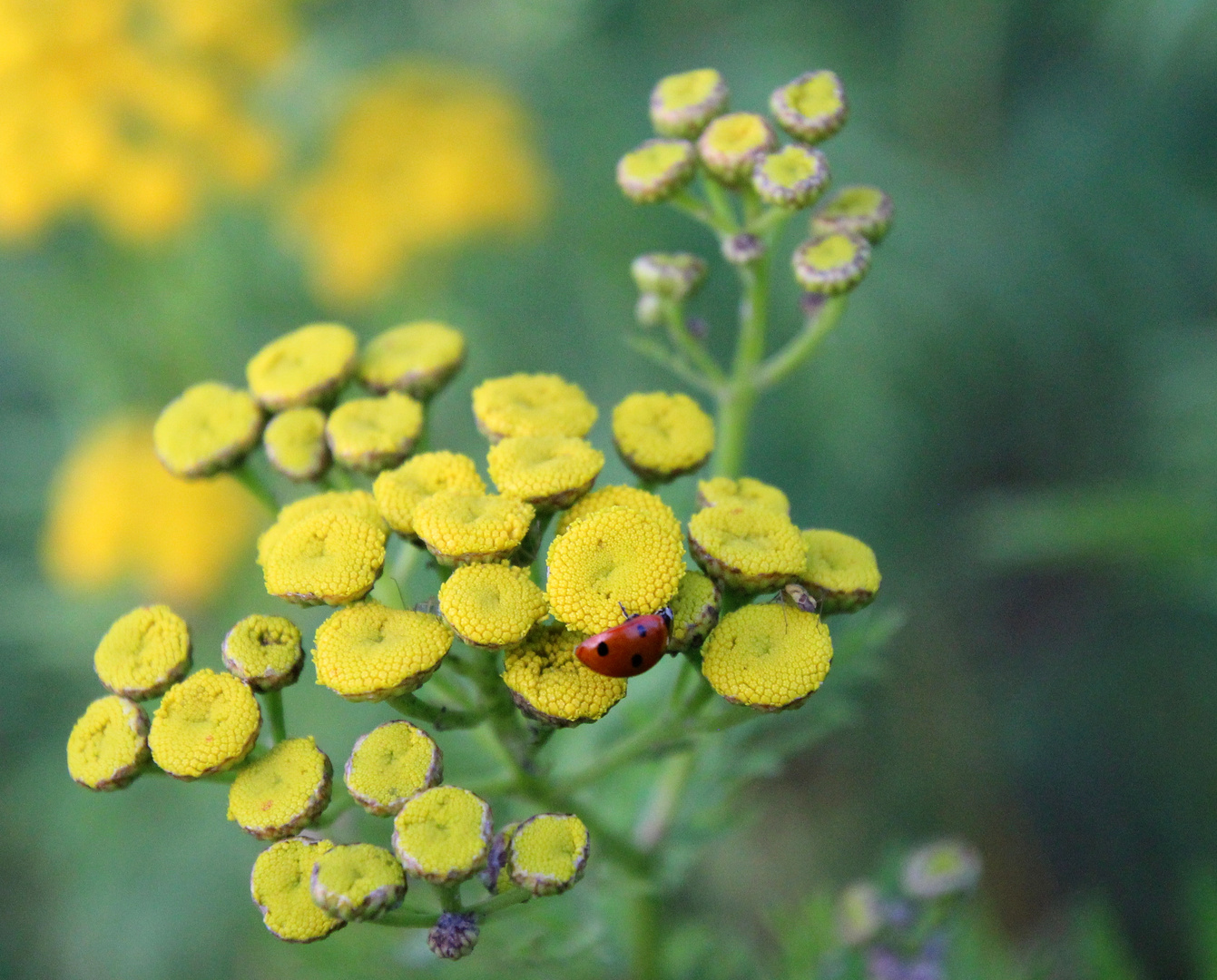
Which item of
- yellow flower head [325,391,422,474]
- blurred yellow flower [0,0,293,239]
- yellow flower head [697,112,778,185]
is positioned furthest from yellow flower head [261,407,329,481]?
blurred yellow flower [0,0,293,239]

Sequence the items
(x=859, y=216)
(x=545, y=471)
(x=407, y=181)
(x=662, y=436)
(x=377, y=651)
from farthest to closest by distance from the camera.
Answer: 1. (x=407, y=181)
2. (x=859, y=216)
3. (x=662, y=436)
4. (x=545, y=471)
5. (x=377, y=651)

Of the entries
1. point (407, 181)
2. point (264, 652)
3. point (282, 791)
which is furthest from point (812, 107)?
point (407, 181)

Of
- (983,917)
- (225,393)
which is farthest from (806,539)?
(983,917)

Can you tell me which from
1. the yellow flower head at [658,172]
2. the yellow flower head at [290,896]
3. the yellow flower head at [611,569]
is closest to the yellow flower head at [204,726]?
the yellow flower head at [290,896]

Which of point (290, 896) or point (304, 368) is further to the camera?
point (304, 368)

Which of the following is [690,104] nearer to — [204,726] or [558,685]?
[558,685]

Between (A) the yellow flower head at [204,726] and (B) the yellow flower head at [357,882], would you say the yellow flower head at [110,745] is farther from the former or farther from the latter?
(B) the yellow flower head at [357,882]

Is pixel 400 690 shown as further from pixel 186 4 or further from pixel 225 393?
pixel 186 4
